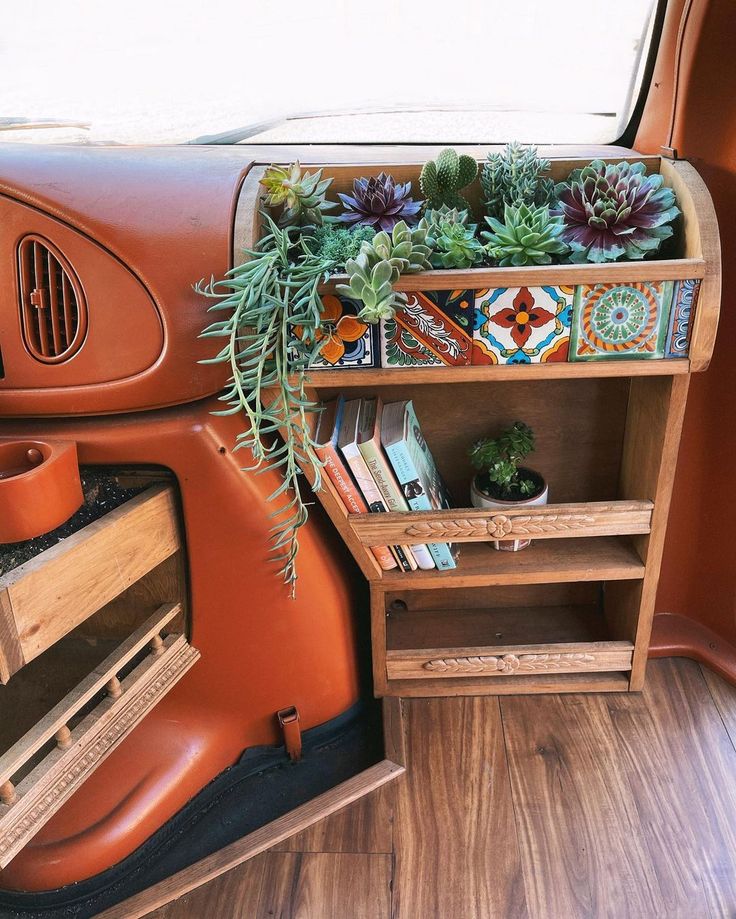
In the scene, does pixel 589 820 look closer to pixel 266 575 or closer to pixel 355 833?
pixel 355 833

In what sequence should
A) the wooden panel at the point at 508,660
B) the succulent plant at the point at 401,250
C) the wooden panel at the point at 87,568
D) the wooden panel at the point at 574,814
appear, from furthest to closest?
the wooden panel at the point at 508,660 < the wooden panel at the point at 574,814 < the succulent plant at the point at 401,250 < the wooden panel at the point at 87,568

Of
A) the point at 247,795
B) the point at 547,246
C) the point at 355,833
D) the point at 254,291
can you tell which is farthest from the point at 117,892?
the point at 547,246

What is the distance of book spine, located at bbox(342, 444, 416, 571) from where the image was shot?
3.95ft

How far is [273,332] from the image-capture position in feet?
3.45

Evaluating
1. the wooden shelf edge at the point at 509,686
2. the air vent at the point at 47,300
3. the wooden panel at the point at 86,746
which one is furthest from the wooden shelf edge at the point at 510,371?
the wooden shelf edge at the point at 509,686

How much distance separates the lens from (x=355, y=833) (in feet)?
4.07

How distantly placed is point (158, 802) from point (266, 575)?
0.40m

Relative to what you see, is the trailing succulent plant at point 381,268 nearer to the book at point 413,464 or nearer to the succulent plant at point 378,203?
the succulent plant at point 378,203

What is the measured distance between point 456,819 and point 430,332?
79cm

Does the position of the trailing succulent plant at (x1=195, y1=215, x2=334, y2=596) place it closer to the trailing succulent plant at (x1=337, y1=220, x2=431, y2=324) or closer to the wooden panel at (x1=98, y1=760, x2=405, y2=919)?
the trailing succulent plant at (x1=337, y1=220, x2=431, y2=324)

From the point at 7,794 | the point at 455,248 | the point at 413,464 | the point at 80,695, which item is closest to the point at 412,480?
the point at 413,464

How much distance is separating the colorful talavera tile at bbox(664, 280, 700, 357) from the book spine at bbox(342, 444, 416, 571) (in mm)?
487

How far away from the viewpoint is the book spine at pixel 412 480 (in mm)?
1210

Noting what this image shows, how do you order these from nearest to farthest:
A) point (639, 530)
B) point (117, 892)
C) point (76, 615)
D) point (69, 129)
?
point (76, 615) → point (117, 892) → point (639, 530) → point (69, 129)
